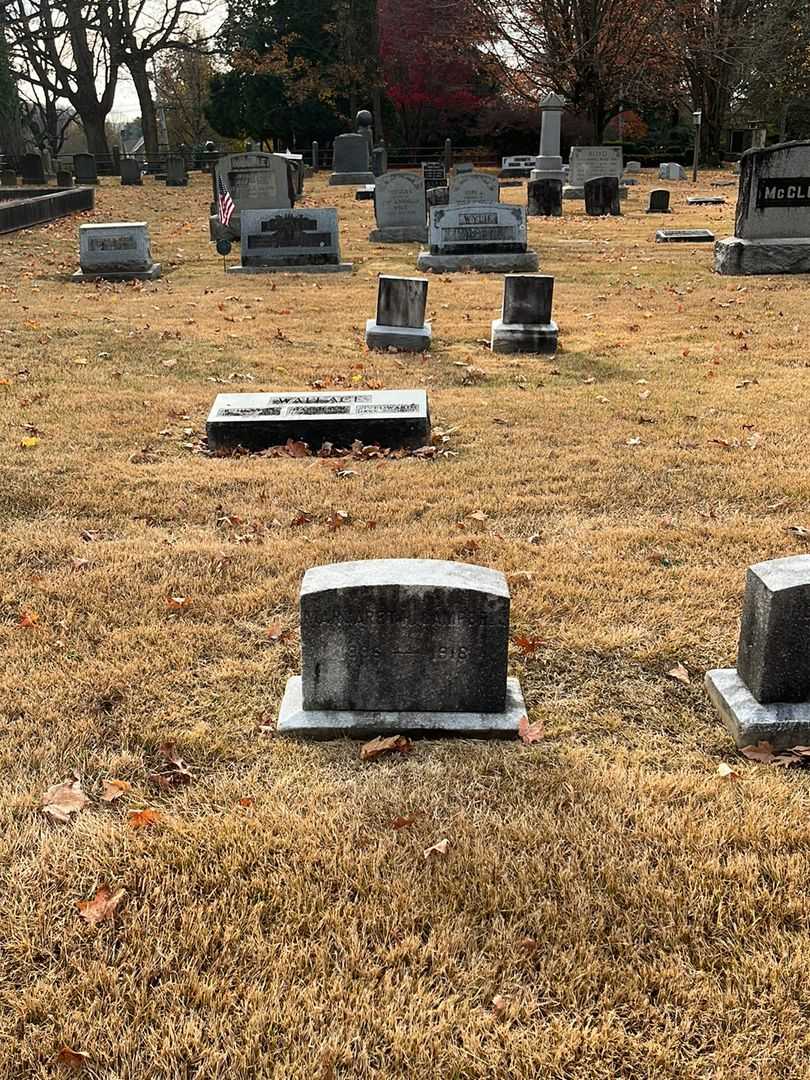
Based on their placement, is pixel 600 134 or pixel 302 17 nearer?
pixel 600 134

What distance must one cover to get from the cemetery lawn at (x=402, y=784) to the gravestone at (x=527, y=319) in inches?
90.0

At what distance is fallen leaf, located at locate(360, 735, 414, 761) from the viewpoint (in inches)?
131

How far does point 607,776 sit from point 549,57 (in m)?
38.6

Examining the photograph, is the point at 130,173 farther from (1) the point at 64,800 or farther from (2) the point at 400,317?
(1) the point at 64,800

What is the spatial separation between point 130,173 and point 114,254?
2218 cm

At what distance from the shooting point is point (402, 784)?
3.16m

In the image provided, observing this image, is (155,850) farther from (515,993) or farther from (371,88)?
(371,88)

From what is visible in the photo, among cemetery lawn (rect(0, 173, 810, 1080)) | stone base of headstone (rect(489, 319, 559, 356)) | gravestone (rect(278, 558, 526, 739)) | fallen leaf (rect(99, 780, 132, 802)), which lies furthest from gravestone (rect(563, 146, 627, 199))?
fallen leaf (rect(99, 780, 132, 802))

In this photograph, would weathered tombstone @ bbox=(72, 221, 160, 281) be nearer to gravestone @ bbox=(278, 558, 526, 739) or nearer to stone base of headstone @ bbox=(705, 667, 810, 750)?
gravestone @ bbox=(278, 558, 526, 739)

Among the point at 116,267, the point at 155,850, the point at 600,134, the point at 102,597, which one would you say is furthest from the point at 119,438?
the point at 600,134

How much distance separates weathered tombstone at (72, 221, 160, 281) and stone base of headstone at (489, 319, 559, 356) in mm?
8144

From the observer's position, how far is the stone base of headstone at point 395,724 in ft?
11.2

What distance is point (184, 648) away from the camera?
4074 mm

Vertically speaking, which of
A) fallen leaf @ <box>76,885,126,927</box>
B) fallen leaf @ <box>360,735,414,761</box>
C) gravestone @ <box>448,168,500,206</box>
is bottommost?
fallen leaf @ <box>76,885,126,927</box>
